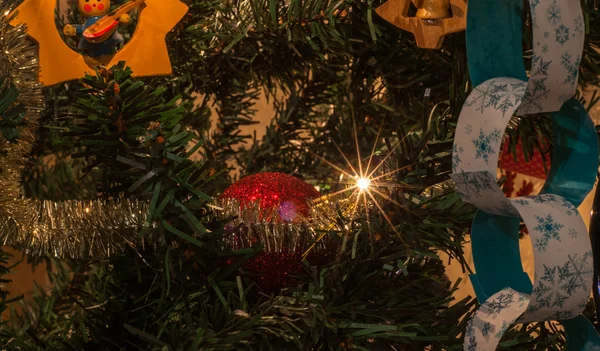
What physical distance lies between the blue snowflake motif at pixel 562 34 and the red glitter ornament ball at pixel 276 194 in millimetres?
167

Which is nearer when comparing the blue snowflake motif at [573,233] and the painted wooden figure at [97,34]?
the blue snowflake motif at [573,233]

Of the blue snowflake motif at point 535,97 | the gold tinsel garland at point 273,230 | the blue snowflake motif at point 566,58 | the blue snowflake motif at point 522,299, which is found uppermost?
the blue snowflake motif at point 566,58

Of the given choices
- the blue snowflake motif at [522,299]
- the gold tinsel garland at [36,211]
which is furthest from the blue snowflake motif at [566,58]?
the gold tinsel garland at [36,211]

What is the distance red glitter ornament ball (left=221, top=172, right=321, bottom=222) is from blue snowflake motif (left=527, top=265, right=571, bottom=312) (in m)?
0.14

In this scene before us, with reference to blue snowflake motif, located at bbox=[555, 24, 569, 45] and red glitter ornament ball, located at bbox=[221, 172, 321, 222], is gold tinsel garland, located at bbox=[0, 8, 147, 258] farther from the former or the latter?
blue snowflake motif, located at bbox=[555, 24, 569, 45]

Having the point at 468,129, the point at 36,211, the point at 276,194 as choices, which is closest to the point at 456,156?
the point at 468,129

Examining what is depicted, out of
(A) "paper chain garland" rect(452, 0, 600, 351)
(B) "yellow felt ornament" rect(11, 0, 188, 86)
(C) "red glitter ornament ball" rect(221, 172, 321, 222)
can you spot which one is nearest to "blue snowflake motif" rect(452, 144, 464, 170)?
(A) "paper chain garland" rect(452, 0, 600, 351)

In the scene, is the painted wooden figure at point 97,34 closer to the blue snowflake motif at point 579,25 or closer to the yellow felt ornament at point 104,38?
the yellow felt ornament at point 104,38

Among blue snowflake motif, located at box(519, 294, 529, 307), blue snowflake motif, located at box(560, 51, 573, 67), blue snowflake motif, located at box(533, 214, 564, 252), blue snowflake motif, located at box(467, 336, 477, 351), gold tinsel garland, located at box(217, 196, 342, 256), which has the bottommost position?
blue snowflake motif, located at box(467, 336, 477, 351)

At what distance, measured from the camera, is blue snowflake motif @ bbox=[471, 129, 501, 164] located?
1.07 feet

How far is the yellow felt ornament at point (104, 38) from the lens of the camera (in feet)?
1.48

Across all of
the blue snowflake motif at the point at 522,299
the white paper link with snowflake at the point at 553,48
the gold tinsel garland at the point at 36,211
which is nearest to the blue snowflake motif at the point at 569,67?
the white paper link with snowflake at the point at 553,48

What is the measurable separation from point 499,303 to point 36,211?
266 mm

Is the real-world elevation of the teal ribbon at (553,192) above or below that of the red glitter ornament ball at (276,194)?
below
